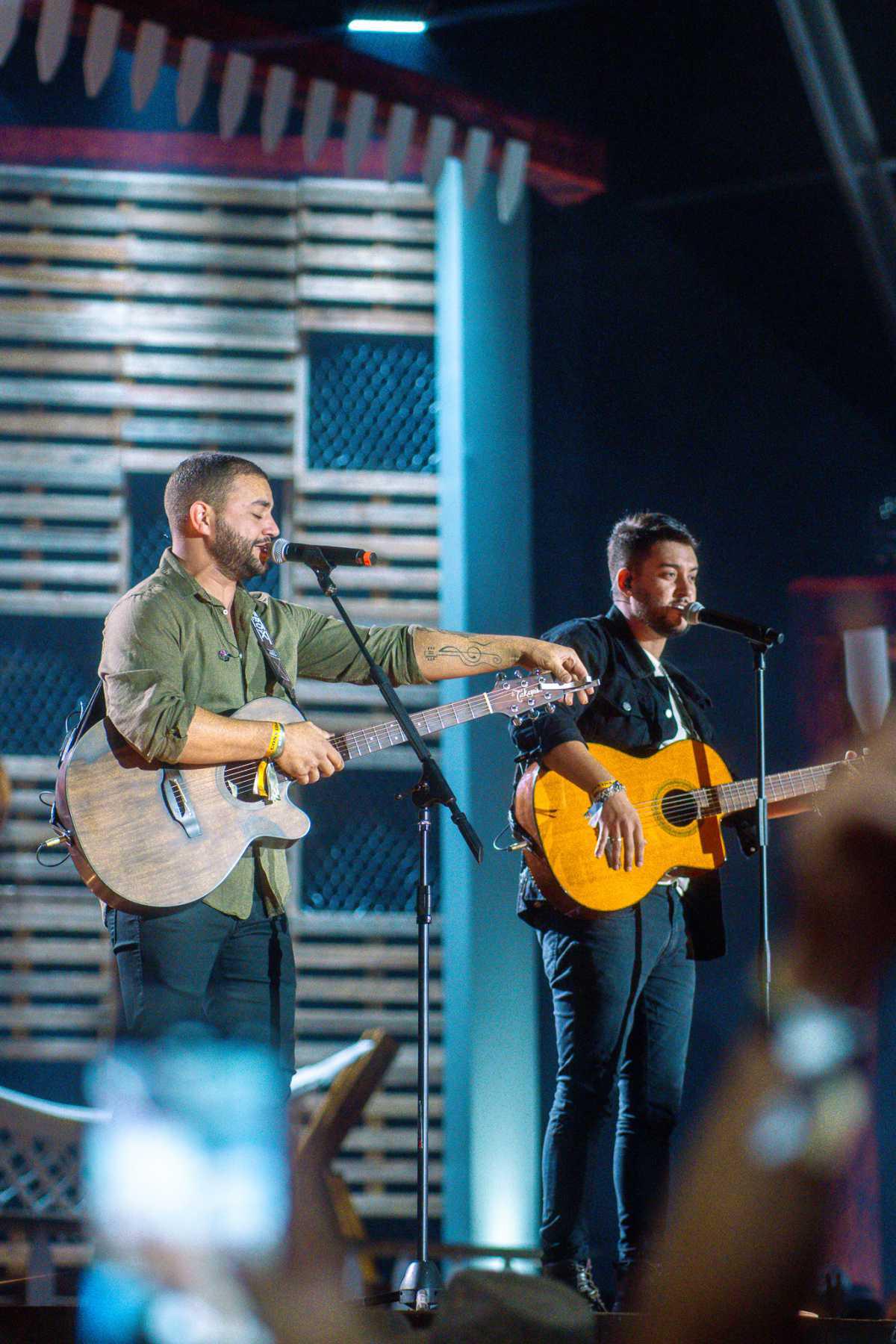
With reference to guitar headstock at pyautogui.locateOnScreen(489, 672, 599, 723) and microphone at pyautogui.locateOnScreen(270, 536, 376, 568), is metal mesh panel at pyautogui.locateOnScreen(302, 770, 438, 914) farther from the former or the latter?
microphone at pyautogui.locateOnScreen(270, 536, 376, 568)

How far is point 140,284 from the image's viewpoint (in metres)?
6.61

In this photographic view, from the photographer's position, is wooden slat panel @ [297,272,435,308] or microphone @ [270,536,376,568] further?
wooden slat panel @ [297,272,435,308]

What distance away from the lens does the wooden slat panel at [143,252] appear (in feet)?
21.5

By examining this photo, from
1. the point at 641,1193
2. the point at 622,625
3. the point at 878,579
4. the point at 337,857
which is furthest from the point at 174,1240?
the point at 878,579

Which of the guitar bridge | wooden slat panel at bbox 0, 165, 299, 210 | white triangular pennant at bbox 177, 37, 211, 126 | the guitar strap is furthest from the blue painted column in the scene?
the guitar bridge

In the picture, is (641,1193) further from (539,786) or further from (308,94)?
(308,94)

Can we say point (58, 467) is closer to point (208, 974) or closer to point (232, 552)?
point (232, 552)

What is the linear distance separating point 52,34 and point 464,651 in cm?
314

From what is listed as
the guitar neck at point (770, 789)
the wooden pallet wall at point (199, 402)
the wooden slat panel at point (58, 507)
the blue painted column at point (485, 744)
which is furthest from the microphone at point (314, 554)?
the wooden slat panel at point (58, 507)

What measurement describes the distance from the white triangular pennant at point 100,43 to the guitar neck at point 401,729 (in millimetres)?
3032

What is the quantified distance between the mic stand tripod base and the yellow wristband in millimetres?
1363

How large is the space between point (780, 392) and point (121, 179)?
3168 mm

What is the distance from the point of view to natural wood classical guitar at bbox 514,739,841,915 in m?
3.88

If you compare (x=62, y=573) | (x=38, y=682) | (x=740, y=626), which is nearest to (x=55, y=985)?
(x=38, y=682)
